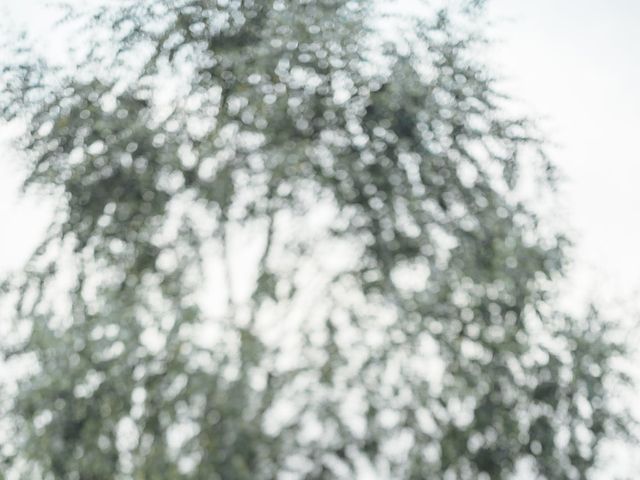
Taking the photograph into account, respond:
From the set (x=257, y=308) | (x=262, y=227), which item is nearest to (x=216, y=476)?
(x=257, y=308)

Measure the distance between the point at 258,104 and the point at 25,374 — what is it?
11.6 ft

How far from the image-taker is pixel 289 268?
8117mm

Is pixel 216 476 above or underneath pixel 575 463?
above

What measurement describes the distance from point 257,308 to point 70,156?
3.27m

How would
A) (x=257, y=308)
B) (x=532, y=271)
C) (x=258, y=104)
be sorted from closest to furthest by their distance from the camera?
(x=257, y=308)
(x=532, y=271)
(x=258, y=104)

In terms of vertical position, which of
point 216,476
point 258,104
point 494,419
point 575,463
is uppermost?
point 258,104

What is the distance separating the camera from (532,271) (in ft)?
28.4

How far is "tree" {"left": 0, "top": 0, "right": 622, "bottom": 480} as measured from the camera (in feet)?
24.4

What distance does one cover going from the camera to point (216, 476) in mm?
7137

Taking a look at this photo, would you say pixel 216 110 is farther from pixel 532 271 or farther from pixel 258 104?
pixel 532 271

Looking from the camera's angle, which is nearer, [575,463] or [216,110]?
[575,463]

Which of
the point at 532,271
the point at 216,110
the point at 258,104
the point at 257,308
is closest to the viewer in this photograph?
the point at 257,308

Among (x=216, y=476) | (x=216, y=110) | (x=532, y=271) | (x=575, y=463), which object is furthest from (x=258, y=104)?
(x=575, y=463)

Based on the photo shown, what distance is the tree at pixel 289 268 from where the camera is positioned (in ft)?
24.4
